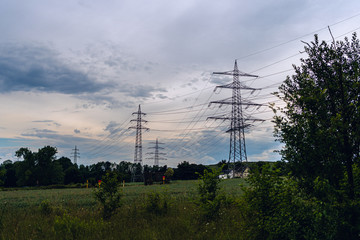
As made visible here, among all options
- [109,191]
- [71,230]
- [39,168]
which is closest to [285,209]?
[71,230]

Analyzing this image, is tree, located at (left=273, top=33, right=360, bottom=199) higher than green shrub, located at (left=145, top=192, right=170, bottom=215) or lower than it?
higher

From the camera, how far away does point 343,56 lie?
7105 mm

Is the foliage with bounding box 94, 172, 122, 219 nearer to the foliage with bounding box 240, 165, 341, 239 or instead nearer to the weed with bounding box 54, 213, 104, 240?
the weed with bounding box 54, 213, 104, 240

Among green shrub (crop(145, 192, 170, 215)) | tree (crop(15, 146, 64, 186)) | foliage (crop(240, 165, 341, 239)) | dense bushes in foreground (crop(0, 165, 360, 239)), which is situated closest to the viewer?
foliage (crop(240, 165, 341, 239))

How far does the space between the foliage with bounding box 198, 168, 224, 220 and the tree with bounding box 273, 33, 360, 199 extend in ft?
13.9

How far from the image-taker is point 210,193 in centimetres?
1091

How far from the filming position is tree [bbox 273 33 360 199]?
6383 millimetres

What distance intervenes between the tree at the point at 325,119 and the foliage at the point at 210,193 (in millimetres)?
4248

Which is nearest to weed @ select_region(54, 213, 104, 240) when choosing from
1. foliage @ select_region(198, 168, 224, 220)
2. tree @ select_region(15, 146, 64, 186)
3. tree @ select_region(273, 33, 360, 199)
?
foliage @ select_region(198, 168, 224, 220)

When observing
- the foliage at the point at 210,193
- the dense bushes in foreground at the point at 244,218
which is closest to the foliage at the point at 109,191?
the dense bushes in foreground at the point at 244,218

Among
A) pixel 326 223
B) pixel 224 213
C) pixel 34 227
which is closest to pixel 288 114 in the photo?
pixel 326 223

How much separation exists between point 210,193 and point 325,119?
19.3 feet

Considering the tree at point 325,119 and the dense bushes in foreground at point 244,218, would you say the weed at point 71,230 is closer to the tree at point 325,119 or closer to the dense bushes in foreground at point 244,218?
the dense bushes in foreground at point 244,218

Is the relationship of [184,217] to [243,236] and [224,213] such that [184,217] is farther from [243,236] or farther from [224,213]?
[243,236]
